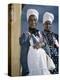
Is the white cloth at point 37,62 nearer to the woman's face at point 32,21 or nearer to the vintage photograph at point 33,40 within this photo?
the vintage photograph at point 33,40

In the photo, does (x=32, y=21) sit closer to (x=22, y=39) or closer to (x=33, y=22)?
(x=33, y=22)

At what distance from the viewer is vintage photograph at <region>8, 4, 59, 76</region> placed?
3.82ft

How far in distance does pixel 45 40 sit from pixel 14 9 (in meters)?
0.29

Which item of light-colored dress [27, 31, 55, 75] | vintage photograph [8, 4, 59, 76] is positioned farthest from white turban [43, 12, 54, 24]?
light-colored dress [27, 31, 55, 75]

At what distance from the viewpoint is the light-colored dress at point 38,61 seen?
1.18 metres

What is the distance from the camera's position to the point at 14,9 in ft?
3.84

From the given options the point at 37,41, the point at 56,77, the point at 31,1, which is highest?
the point at 31,1

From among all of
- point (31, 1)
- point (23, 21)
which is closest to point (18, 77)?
Result: point (23, 21)

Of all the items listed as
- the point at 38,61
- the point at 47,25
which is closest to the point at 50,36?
the point at 47,25

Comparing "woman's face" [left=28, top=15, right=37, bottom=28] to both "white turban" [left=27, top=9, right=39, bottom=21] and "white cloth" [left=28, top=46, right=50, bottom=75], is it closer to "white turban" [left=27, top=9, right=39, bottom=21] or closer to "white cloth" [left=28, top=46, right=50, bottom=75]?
"white turban" [left=27, top=9, right=39, bottom=21]

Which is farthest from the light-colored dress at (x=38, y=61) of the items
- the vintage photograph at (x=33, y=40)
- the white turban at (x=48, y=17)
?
the white turban at (x=48, y=17)

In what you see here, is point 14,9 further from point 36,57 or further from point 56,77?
point 56,77

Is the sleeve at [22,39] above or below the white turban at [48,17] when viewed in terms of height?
below

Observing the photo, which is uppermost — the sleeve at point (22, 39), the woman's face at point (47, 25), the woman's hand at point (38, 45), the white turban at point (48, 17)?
the white turban at point (48, 17)
